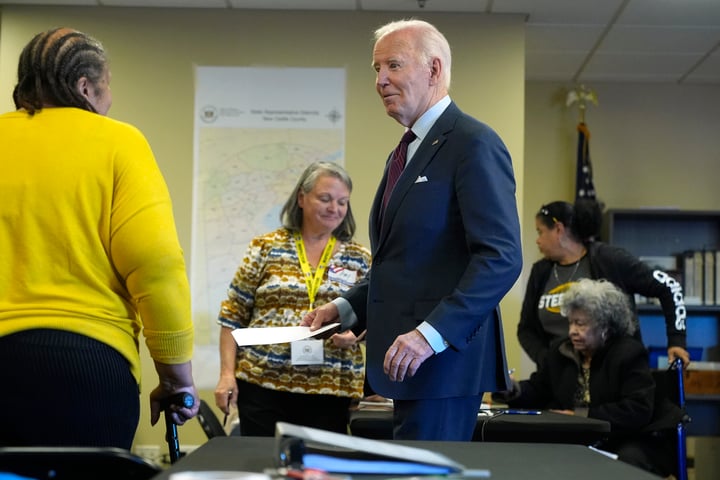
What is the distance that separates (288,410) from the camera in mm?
2951

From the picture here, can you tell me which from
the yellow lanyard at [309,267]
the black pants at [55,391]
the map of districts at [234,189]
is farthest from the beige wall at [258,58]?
the black pants at [55,391]

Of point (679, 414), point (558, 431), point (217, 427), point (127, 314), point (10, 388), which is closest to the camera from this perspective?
point (10, 388)

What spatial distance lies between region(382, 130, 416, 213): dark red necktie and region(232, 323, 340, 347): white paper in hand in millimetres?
342

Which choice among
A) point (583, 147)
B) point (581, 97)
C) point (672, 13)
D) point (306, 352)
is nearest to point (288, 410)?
point (306, 352)

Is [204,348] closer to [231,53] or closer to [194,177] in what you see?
[194,177]

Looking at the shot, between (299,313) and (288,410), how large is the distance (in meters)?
0.33

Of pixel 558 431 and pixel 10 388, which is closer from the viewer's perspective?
pixel 10 388

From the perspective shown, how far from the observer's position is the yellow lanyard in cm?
300

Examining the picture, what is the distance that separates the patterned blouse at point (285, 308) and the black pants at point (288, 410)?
0.17 feet

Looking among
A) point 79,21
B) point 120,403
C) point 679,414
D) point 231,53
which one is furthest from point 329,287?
point 79,21

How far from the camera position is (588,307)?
12.2 feet

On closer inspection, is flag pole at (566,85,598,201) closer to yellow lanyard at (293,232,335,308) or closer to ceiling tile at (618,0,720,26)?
ceiling tile at (618,0,720,26)

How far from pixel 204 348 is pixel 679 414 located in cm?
259

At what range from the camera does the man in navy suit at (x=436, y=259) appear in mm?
1805
